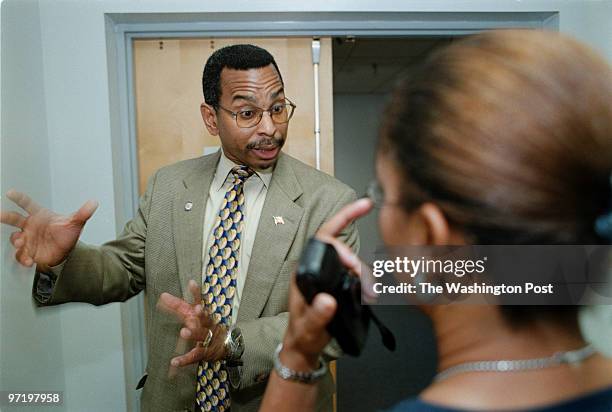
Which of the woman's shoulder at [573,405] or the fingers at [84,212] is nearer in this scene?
the woman's shoulder at [573,405]

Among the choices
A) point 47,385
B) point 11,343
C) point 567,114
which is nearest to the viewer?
point 567,114

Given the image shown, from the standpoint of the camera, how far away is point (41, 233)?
2.86ft

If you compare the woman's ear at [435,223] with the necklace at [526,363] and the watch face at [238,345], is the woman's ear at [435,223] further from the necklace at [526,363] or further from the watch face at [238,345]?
the watch face at [238,345]

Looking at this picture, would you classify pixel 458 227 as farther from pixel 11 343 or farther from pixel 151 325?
pixel 11 343

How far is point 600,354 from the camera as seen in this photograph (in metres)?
0.44

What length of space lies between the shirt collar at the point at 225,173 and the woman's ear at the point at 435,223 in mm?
708

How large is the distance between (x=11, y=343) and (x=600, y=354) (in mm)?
1353

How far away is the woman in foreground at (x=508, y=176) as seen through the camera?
0.37 metres

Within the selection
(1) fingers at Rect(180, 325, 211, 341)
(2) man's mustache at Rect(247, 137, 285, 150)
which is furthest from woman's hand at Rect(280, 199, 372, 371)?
(2) man's mustache at Rect(247, 137, 285, 150)

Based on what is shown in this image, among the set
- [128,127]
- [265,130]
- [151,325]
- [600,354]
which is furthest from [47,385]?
[600,354]

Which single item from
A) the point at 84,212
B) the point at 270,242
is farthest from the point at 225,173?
the point at 84,212

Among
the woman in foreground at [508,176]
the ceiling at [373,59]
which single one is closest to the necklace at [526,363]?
the woman in foreground at [508,176]

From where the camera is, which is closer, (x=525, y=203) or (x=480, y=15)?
(x=525, y=203)

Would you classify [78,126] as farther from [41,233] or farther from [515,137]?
[515,137]
